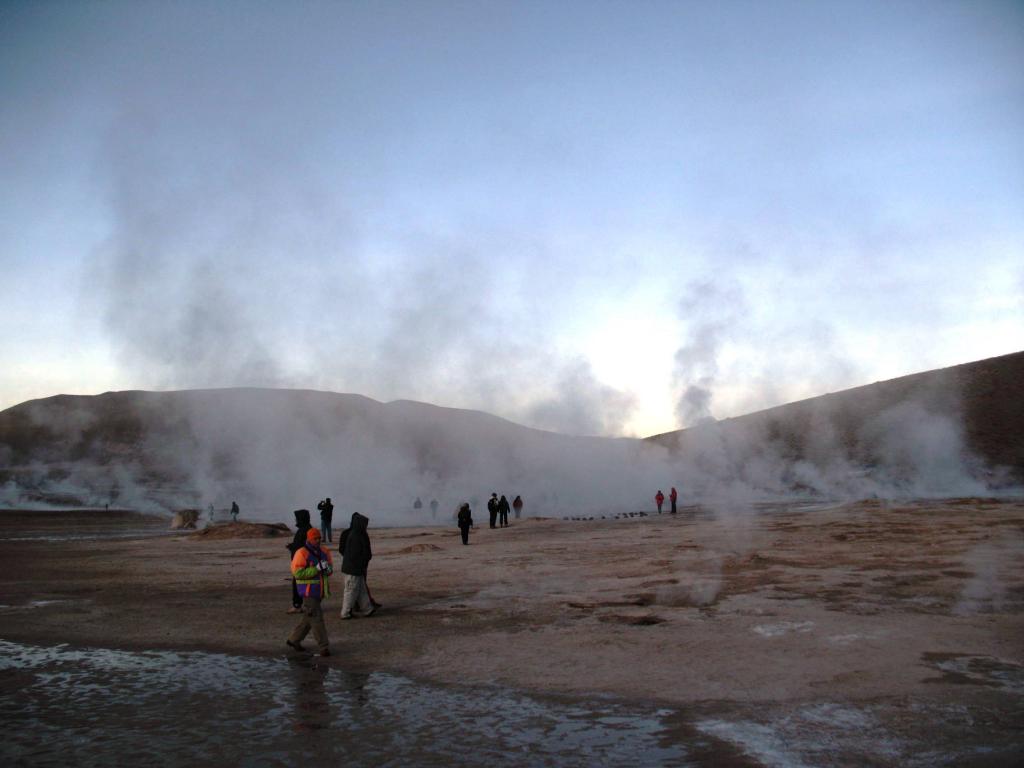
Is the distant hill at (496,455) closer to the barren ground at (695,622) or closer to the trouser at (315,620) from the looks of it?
the barren ground at (695,622)

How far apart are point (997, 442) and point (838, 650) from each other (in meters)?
64.7

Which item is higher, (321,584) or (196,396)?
(196,396)

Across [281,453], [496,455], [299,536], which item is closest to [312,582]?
[299,536]

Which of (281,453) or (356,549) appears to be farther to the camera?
(281,453)

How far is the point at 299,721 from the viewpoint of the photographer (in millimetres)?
6887

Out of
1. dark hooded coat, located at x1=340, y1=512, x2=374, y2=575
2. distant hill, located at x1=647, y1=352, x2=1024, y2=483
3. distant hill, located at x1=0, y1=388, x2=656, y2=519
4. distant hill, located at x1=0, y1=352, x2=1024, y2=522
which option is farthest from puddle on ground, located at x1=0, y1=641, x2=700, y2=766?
distant hill, located at x1=647, y1=352, x2=1024, y2=483

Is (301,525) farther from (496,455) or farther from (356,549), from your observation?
(496,455)

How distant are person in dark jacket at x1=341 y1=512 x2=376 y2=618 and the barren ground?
364 mm

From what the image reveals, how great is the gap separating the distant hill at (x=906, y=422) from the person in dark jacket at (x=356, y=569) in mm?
43789

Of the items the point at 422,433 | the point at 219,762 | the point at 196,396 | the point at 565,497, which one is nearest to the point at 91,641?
the point at 219,762

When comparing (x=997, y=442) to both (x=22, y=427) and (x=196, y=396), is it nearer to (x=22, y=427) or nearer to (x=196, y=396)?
(x=196, y=396)

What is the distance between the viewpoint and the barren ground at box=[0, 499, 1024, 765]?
22.5ft

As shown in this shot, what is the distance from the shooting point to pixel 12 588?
55.6 feet

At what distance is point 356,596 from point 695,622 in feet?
18.7
